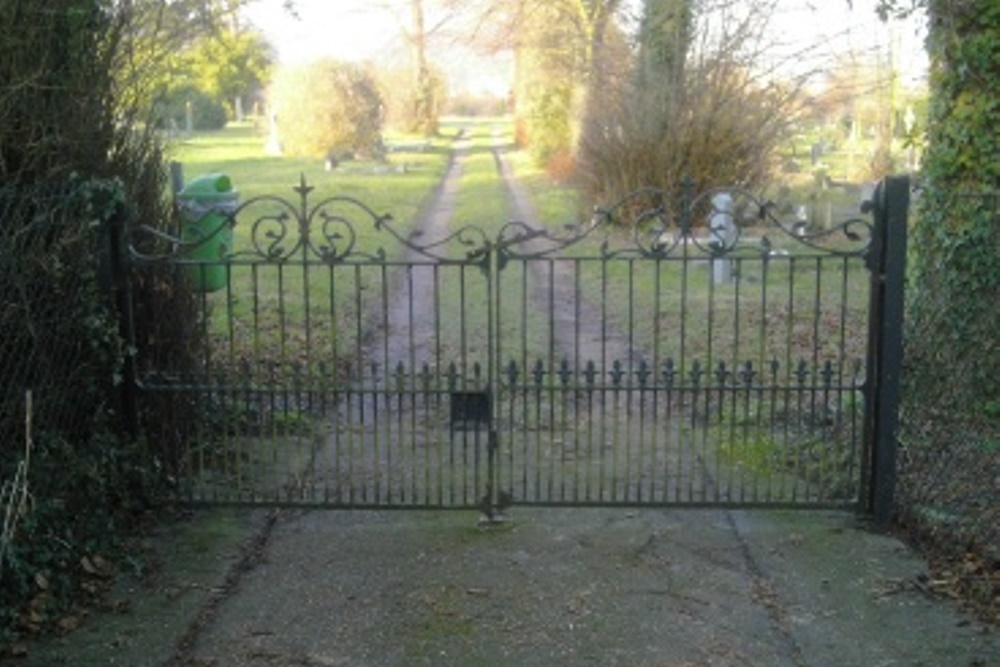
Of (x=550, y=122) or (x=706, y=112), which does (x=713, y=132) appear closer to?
(x=706, y=112)

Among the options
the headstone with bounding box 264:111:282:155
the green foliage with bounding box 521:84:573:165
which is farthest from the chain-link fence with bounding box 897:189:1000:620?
the headstone with bounding box 264:111:282:155

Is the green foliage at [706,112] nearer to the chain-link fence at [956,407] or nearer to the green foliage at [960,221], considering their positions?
the green foliage at [960,221]

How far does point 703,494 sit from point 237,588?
2.47 meters

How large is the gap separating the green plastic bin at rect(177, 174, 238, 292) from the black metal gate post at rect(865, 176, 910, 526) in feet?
11.0

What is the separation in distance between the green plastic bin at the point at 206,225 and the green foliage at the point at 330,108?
2831 centimetres

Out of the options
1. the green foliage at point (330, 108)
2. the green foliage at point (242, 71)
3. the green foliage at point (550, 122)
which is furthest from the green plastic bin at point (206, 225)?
the green foliage at point (330, 108)

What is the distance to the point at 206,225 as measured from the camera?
8227 millimetres

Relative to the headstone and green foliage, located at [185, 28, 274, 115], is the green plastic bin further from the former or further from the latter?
the headstone

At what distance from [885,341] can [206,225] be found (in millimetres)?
4656

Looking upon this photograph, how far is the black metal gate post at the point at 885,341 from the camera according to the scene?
5.89 metres

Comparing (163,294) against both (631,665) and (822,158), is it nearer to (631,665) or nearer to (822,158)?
(631,665)

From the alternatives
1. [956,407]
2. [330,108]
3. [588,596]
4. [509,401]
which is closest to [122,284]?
[588,596]

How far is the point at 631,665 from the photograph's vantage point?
4.73 metres

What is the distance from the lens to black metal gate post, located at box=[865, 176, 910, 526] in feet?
19.3
